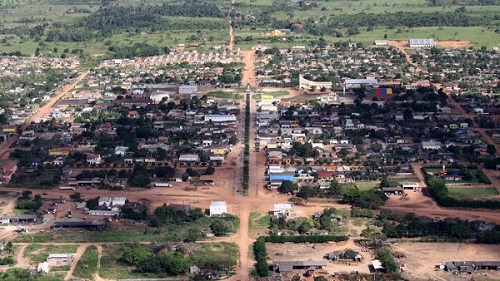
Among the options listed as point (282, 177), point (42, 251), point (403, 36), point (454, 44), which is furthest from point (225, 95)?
point (403, 36)

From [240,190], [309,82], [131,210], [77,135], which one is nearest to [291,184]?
[240,190]

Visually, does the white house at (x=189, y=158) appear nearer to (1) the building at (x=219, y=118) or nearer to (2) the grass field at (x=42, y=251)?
(1) the building at (x=219, y=118)

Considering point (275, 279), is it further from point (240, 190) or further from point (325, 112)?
point (325, 112)

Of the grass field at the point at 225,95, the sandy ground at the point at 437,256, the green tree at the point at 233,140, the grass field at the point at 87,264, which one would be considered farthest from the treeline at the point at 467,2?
the grass field at the point at 87,264

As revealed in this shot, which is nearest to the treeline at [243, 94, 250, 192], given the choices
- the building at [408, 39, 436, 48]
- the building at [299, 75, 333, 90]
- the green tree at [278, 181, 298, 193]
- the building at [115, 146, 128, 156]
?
the green tree at [278, 181, 298, 193]

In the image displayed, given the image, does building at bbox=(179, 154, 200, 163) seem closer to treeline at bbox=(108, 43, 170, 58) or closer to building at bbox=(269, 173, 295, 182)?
building at bbox=(269, 173, 295, 182)

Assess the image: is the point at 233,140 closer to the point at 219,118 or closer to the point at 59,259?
the point at 219,118
